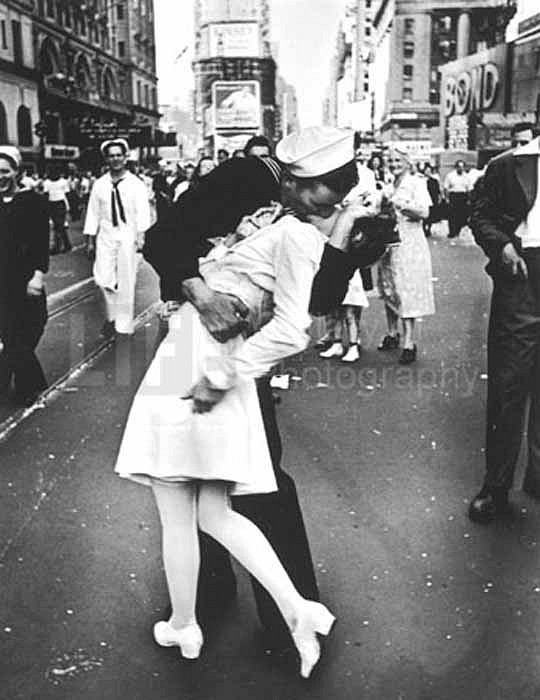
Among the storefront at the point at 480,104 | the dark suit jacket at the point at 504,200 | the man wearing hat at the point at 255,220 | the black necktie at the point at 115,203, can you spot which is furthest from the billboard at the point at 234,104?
the man wearing hat at the point at 255,220

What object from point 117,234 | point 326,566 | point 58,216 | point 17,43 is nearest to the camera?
point 326,566

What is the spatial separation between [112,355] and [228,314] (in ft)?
19.9

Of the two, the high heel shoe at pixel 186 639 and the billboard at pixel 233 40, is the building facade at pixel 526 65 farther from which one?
the billboard at pixel 233 40

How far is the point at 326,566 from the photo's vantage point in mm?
4113

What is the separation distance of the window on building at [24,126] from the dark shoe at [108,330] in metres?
41.7

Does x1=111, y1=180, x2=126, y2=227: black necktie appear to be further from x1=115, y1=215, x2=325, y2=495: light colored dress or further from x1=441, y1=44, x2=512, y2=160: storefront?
x1=441, y1=44, x2=512, y2=160: storefront

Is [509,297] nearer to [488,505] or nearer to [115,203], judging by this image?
[488,505]

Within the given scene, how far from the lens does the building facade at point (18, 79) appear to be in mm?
46469

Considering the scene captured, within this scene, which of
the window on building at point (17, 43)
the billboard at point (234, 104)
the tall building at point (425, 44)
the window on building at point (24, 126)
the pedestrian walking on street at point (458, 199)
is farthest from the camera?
the billboard at point (234, 104)

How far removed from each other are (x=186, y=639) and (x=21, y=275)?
14.1 feet

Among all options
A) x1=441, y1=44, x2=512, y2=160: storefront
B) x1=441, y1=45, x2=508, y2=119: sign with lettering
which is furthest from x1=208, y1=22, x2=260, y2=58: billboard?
x1=441, y1=44, x2=512, y2=160: storefront

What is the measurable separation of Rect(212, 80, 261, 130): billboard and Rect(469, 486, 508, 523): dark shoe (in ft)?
412

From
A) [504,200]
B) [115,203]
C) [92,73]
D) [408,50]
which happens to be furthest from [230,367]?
[408,50]

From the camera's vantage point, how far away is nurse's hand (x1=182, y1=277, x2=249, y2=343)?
289 cm
